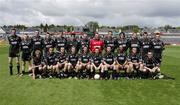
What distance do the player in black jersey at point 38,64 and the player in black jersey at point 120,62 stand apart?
10.4ft

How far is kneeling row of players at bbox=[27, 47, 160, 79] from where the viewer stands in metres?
15.9

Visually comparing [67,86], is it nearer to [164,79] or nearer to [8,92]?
[8,92]

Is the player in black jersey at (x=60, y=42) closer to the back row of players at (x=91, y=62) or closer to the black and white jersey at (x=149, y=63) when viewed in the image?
the back row of players at (x=91, y=62)

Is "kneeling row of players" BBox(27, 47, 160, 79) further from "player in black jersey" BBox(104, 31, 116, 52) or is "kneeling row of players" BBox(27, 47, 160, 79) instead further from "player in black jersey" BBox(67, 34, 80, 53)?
"player in black jersey" BBox(67, 34, 80, 53)

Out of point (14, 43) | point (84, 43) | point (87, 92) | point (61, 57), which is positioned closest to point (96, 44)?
point (84, 43)

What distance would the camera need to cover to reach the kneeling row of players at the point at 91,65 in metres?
15.9

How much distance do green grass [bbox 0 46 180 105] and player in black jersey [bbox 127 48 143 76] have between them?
101cm

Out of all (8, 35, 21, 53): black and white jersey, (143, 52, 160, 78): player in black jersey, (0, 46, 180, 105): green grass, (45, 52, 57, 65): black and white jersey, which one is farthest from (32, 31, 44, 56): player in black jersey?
(143, 52, 160, 78): player in black jersey

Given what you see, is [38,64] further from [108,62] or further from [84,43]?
[108,62]

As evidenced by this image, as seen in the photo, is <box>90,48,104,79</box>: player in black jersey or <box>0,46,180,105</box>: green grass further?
<box>90,48,104,79</box>: player in black jersey

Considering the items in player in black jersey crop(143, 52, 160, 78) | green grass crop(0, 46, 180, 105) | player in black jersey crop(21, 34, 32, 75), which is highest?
player in black jersey crop(21, 34, 32, 75)

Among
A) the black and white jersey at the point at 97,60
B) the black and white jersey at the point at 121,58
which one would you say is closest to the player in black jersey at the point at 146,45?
the black and white jersey at the point at 121,58

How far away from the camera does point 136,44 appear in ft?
56.7

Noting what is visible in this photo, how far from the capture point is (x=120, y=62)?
1625cm
